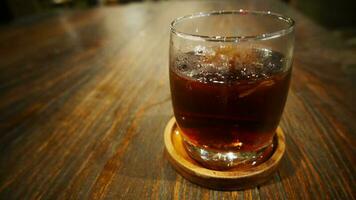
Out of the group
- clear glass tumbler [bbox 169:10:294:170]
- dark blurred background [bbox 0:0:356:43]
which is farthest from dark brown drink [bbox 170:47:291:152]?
dark blurred background [bbox 0:0:356:43]

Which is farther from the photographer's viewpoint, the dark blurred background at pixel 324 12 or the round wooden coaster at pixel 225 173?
the dark blurred background at pixel 324 12

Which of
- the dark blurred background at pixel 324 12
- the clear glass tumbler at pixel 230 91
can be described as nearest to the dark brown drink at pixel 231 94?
the clear glass tumbler at pixel 230 91

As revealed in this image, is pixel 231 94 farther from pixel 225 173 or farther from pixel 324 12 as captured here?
pixel 324 12

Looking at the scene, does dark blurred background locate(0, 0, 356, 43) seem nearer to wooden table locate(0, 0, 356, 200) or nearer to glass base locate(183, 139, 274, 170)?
wooden table locate(0, 0, 356, 200)

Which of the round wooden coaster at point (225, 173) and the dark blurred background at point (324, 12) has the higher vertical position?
the round wooden coaster at point (225, 173)

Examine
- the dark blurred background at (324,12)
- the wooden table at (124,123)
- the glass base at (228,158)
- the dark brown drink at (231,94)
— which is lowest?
the dark blurred background at (324,12)

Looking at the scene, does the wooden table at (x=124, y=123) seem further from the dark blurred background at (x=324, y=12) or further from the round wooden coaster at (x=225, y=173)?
the dark blurred background at (x=324, y=12)

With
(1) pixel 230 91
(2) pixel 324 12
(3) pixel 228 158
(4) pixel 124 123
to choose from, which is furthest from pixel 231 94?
(2) pixel 324 12
